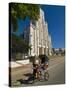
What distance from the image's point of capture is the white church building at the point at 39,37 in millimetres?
2627

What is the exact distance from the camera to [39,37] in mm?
2699

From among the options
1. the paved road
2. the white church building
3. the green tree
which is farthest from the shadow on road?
the green tree

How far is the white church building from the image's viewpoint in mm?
2627

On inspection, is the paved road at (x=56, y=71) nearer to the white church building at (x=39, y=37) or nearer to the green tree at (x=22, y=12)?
the white church building at (x=39, y=37)

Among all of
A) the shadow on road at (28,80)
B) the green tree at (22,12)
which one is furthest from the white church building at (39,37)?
the shadow on road at (28,80)

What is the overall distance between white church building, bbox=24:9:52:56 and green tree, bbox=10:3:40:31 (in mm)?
62

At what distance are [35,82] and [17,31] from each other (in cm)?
56

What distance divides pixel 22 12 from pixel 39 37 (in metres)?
0.32

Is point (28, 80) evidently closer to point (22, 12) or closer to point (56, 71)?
point (56, 71)

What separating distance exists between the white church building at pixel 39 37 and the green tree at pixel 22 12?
0.20 ft

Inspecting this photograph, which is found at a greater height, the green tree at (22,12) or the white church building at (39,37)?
the green tree at (22,12)

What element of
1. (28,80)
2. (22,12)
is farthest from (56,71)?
(22,12)

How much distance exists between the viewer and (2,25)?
257 centimetres

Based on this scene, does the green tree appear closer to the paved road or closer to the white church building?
the white church building
